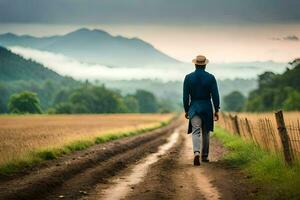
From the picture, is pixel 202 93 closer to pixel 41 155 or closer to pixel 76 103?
pixel 41 155

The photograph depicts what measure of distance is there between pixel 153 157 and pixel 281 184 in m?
9.03

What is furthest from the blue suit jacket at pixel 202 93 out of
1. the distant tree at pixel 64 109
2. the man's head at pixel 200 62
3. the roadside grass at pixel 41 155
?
the distant tree at pixel 64 109

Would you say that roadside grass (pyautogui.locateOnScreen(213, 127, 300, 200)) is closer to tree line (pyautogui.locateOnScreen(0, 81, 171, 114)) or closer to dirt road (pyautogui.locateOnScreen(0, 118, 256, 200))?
dirt road (pyautogui.locateOnScreen(0, 118, 256, 200))

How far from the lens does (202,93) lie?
1628 cm

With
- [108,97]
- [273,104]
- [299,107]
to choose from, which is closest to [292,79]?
[273,104]

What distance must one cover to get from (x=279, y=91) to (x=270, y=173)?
97727mm

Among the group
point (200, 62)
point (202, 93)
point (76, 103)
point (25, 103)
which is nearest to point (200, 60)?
point (200, 62)

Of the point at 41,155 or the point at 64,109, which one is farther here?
the point at 64,109

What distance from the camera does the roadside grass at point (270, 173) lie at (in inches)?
403

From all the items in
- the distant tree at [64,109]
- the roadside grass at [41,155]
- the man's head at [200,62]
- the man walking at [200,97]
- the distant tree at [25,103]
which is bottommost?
the roadside grass at [41,155]

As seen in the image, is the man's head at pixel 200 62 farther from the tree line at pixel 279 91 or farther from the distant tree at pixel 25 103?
the distant tree at pixel 25 103

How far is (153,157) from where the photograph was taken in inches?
779

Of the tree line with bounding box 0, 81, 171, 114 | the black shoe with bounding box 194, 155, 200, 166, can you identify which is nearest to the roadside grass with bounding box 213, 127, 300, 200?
the black shoe with bounding box 194, 155, 200, 166

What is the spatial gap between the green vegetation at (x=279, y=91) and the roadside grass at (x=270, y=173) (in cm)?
7094
